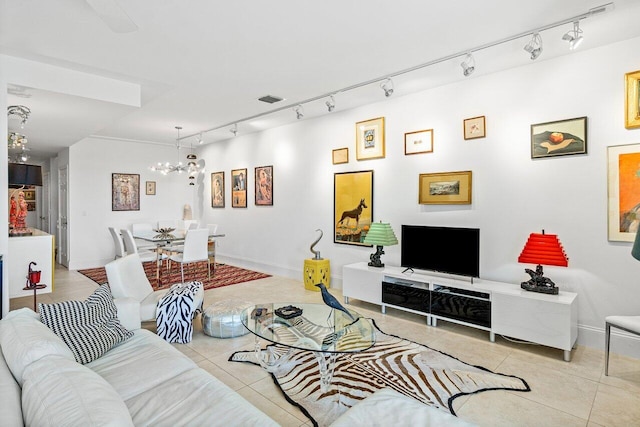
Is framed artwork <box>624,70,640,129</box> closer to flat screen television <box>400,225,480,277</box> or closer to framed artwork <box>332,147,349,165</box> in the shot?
flat screen television <box>400,225,480,277</box>

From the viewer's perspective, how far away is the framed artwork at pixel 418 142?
4395 mm

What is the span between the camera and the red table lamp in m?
3.10

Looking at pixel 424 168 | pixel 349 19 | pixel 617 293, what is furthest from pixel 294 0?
pixel 617 293

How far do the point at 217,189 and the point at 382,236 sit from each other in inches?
195

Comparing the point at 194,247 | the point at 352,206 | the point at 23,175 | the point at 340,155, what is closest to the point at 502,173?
the point at 352,206

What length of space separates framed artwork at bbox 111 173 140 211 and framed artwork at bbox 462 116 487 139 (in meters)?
7.05

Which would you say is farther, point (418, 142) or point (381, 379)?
point (418, 142)

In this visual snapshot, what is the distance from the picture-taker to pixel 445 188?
423cm

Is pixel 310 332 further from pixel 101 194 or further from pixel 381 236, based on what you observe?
pixel 101 194

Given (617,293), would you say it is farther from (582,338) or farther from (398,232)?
(398,232)

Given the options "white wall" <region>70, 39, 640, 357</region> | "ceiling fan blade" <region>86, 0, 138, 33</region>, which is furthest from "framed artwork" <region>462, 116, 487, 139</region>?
"ceiling fan blade" <region>86, 0, 138, 33</region>

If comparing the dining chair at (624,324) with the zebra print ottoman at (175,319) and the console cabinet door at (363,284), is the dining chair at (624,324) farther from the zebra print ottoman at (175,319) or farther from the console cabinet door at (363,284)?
the zebra print ottoman at (175,319)

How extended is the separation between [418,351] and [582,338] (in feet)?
5.27

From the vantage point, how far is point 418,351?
10.4 ft
